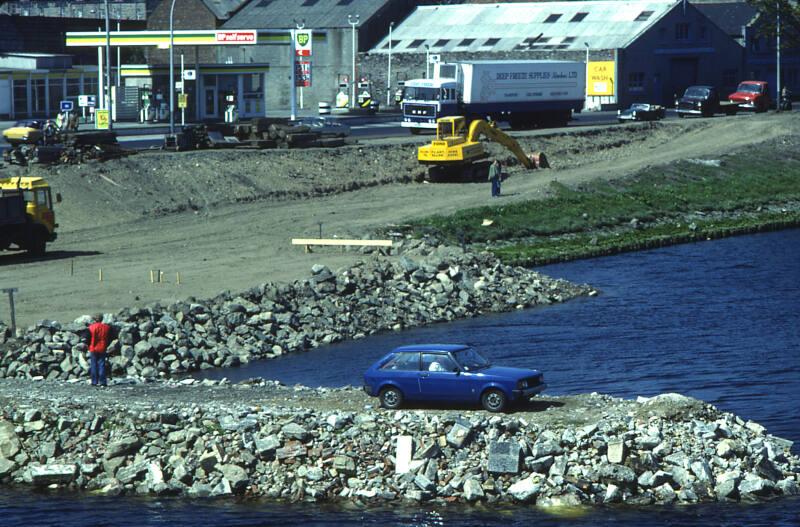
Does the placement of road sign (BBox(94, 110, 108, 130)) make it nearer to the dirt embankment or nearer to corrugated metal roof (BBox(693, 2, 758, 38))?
the dirt embankment

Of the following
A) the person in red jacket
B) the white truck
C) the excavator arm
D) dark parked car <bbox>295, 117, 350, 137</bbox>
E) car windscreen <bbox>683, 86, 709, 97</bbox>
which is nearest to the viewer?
the person in red jacket

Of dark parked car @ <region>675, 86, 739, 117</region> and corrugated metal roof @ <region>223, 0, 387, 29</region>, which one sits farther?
corrugated metal roof @ <region>223, 0, 387, 29</region>

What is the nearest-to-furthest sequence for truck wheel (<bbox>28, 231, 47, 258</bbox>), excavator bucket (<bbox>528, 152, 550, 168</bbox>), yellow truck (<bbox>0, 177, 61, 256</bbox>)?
1. yellow truck (<bbox>0, 177, 61, 256</bbox>)
2. truck wheel (<bbox>28, 231, 47, 258</bbox>)
3. excavator bucket (<bbox>528, 152, 550, 168</bbox>)

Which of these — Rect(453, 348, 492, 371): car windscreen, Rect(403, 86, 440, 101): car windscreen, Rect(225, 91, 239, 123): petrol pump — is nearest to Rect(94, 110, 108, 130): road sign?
Rect(225, 91, 239, 123): petrol pump

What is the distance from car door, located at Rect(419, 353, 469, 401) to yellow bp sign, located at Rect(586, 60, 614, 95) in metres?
79.9

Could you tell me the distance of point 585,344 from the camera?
38.0 m

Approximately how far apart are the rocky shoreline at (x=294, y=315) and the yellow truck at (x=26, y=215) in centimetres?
1050

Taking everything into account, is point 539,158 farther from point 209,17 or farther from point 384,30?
point 209,17

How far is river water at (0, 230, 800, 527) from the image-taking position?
23.7 meters

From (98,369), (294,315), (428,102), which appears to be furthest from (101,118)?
(98,369)

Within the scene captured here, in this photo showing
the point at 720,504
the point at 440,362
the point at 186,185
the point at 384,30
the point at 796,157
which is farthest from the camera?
the point at 384,30

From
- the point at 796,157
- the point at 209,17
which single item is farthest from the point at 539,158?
the point at 209,17

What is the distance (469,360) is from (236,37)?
64.9 m

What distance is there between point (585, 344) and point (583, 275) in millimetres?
13015
